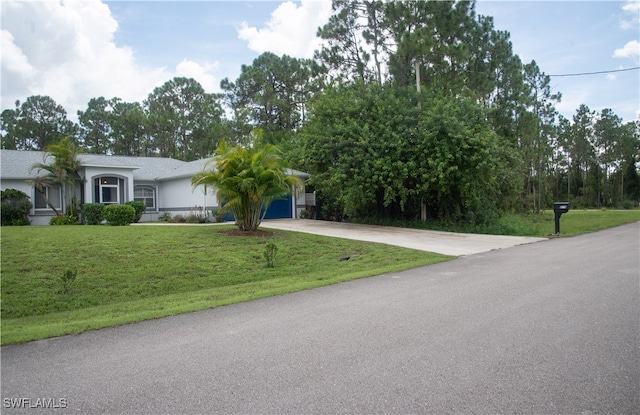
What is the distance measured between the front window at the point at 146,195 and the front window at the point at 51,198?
3903 millimetres

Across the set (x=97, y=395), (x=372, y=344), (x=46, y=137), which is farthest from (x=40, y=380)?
(x=46, y=137)

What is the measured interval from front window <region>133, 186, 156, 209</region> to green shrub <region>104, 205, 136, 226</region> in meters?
6.56

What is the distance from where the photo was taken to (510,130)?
87.1 ft

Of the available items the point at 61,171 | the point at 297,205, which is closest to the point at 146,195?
the point at 61,171

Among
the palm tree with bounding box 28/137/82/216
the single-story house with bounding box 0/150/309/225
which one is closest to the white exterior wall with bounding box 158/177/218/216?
the single-story house with bounding box 0/150/309/225

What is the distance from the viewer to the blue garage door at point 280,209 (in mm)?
23547

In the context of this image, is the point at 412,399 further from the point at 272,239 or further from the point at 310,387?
the point at 272,239

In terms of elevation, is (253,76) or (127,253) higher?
(253,76)

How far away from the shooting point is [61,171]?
19359 millimetres

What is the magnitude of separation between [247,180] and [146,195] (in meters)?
14.0

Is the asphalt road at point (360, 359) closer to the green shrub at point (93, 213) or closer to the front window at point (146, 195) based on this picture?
the green shrub at point (93, 213)

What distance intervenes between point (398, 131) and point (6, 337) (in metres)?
16.8

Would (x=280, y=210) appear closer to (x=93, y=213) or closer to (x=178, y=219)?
(x=178, y=219)

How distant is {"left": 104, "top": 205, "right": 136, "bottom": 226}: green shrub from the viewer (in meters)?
17.3
